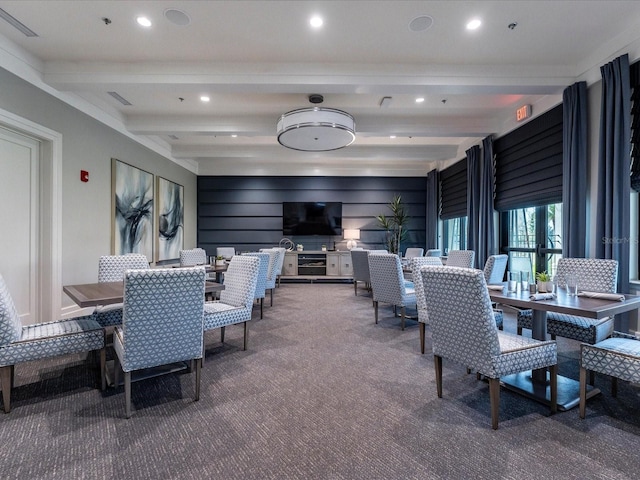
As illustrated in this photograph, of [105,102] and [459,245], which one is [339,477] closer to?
[105,102]

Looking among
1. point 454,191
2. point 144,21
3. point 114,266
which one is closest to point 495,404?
point 114,266

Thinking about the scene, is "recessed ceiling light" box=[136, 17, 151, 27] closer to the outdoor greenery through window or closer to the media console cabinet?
the outdoor greenery through window

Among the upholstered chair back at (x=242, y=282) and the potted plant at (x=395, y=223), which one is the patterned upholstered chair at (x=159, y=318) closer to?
the upholstered chair back at (x=242, y=282)

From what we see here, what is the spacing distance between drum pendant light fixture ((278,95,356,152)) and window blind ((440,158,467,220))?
3.36 meters

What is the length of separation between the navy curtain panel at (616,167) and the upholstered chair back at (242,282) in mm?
3589

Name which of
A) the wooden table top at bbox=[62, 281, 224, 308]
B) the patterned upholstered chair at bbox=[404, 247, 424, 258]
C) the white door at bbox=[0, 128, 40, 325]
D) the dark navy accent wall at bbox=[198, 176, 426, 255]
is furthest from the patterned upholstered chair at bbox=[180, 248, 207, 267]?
the patterned upholstered chair at bbox=[404, 247, 424, 258]

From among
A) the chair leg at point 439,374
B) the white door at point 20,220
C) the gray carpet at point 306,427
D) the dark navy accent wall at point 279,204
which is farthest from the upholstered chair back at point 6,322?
the dark navy accent wall at point 279,204

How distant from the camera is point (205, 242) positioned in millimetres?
8555

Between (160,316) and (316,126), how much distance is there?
2958 millimetres

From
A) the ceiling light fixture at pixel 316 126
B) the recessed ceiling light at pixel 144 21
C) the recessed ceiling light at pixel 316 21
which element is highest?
the recessed ceiling light at pixel 144 21

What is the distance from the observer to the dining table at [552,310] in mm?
1991

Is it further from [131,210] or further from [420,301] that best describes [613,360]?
[131,210]

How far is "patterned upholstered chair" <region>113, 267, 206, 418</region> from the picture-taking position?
1.93 metres

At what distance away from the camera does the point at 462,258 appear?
5250mm
